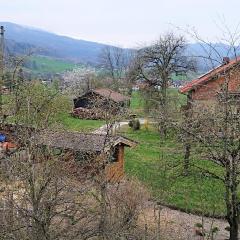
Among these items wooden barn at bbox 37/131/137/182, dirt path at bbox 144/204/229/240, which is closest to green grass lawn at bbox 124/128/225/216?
dirt path at bbox 144/204/229/240

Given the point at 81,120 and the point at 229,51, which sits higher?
the point at 229,51

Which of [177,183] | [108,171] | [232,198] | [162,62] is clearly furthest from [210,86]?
[162,62]

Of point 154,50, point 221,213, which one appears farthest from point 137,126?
point 221,213

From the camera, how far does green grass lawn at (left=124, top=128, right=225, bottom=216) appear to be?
2019cm

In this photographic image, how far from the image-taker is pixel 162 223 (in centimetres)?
1853

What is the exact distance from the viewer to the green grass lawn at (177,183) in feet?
66.2

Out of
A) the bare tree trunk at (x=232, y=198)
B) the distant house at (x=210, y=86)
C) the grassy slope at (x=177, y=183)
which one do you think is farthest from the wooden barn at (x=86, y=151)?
the distant house at (x=210, y=86)

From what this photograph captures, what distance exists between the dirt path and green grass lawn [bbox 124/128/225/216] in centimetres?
50

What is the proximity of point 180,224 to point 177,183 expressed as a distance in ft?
16.3

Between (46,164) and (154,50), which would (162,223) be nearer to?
(46,164)

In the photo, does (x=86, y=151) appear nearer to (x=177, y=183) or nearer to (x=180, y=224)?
(x=180, y=224)

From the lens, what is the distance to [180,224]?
60.8 ft

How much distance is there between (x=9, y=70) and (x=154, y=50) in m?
29.5

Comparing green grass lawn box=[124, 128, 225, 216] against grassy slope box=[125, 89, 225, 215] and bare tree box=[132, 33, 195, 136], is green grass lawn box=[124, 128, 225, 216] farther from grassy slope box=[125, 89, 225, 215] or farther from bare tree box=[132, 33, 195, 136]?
bare tree box=[132, 33, 195, 136]
